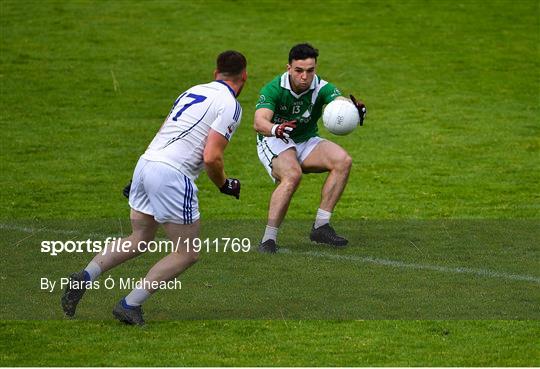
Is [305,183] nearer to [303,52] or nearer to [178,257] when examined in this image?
[303,52]

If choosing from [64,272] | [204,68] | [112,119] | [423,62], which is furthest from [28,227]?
[423,62]

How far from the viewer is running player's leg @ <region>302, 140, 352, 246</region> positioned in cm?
1271

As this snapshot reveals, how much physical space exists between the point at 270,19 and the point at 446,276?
45.7ft

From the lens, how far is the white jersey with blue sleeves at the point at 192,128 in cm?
967

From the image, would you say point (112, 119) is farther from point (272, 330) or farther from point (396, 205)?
point (272, 330)

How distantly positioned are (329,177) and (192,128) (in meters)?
3.30

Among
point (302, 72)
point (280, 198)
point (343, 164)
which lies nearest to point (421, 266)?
point (343, 164)

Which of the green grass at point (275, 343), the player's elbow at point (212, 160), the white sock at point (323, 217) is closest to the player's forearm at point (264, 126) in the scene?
the white sock at point (323, 217)

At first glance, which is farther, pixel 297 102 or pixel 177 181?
pixel 297 102

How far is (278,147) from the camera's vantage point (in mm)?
12773

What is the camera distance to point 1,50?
23.0 metres

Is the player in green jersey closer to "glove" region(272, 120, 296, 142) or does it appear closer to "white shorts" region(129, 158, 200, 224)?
"glove" region(272, 120, 296, 142)

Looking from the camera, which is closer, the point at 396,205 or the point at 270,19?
the point at 396,205

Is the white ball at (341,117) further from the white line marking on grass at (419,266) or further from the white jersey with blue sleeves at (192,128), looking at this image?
the white jersey with blue sleeves at (192,128)
